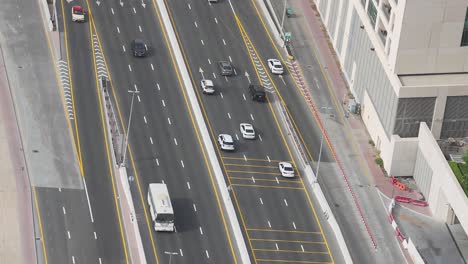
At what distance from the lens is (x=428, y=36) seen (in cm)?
19712

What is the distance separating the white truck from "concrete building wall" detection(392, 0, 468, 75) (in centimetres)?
3596

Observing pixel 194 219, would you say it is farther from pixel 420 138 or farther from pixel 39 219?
pixel 420 138

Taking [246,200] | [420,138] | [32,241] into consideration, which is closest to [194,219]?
[246,200]

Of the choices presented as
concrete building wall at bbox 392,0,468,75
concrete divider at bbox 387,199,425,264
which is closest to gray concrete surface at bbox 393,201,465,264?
concrete divider at bbox 387,199,425,264

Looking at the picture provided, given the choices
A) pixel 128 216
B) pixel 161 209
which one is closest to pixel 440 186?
pixel 161 209

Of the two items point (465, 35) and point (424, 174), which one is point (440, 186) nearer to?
point (424, 174)

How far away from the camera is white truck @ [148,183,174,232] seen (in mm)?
185750

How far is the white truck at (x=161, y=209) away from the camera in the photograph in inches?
7313

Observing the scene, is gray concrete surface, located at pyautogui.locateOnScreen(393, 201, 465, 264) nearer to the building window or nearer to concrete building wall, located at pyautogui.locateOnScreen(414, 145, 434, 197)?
concrete building wall, located at pyautogui.locateOnScreen(414, 145, 434, 197)

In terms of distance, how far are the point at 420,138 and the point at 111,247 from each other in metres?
44.2

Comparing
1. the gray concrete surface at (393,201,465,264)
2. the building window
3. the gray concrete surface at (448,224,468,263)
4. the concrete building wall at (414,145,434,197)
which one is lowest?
the gray concrete surface at (448,224,468,263)

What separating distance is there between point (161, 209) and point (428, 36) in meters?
42.4

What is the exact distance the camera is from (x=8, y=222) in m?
188

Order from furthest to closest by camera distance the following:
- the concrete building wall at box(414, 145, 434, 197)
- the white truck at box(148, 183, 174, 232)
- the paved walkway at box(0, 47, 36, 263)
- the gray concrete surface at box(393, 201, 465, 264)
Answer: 1. the concrete building wall at box(414, 145, 434, 197)
2. the gray concrete surface at box(393, 201, 465, 264)
3. the white truck at box(148, 183, 174, 232)
4. the paved walkway at box(0, 47, 36, 263)
